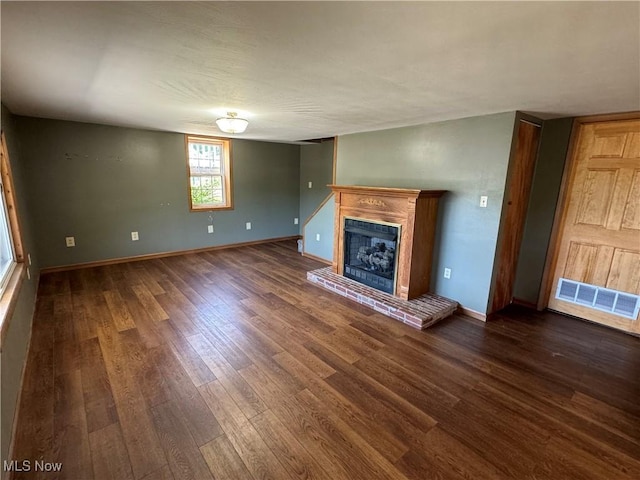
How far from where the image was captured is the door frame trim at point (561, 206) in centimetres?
278

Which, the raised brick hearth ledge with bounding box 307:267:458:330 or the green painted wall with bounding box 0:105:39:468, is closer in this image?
the green painted wall with bounding box 0:105:39:468

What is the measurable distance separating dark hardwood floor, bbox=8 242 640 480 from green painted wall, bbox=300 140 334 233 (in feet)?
11.1

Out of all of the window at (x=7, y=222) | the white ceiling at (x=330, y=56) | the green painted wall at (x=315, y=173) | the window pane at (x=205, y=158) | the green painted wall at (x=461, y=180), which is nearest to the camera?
the white ceiling at (x=330, y=56)

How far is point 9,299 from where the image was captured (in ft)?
6.47

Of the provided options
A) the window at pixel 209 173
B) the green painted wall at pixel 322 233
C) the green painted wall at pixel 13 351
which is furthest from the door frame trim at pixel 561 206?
the window at pixel 209 173

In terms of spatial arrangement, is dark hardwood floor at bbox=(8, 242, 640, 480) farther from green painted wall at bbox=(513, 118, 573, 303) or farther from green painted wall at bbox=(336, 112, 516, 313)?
green painted wall at bbox=(336, 112, 516, 313)

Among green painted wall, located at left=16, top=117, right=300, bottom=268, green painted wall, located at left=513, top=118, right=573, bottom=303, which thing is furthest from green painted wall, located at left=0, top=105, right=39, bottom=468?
green painted wall, located at left=513, top=118, right=573, bottom=303

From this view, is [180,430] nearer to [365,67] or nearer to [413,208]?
[365,67]

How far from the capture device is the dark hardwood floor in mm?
1521

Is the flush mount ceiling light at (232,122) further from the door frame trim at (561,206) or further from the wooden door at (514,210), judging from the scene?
the door frame trim at (561,206)

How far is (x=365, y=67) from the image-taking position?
1.74 metres

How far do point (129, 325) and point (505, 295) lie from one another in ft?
12.9

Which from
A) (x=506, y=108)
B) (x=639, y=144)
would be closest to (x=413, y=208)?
(x=506, y=108)

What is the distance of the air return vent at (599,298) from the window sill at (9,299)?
462cm
